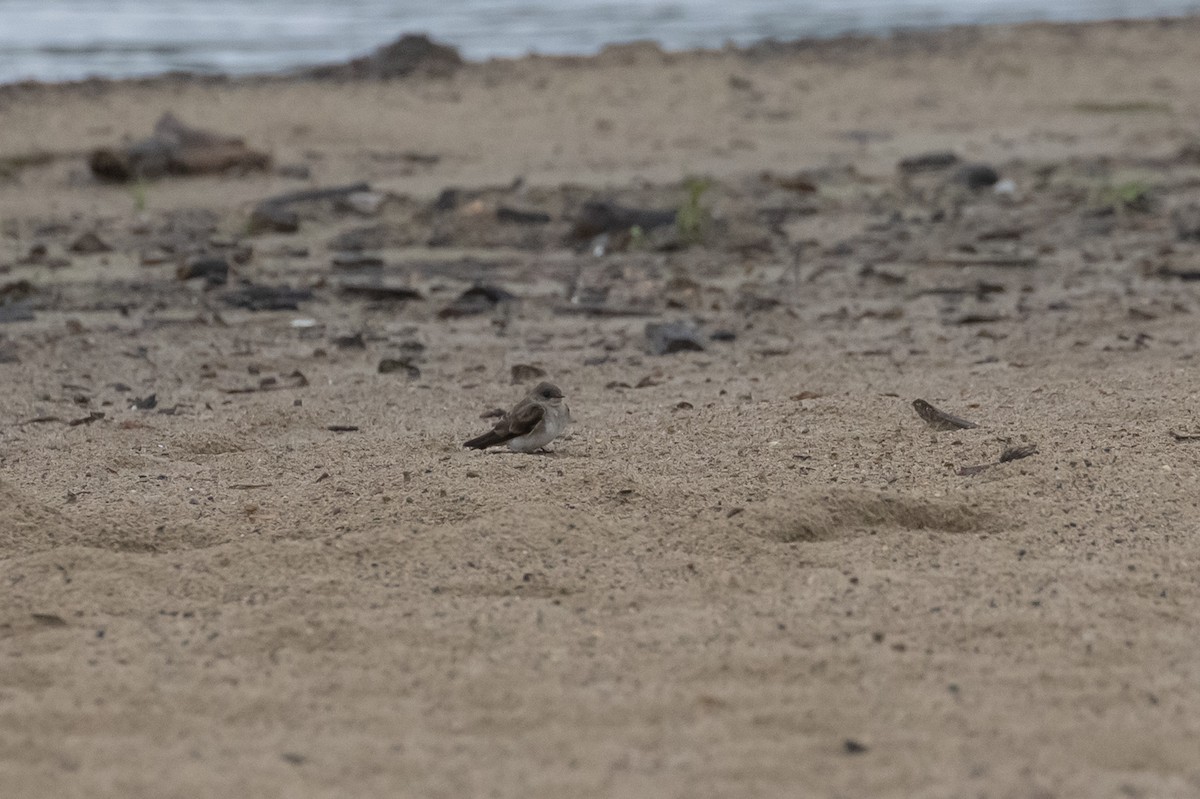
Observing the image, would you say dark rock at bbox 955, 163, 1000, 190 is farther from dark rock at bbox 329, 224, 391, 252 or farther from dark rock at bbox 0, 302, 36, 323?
dark rock at bbox 0, 302, 36, 323

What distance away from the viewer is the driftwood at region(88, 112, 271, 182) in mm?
9328

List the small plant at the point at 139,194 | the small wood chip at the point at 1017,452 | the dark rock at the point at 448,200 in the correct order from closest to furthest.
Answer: the small wood chip at the point at 1017,452 → the dark rock at the point at 448,200 → the small plant at the point at 139,194

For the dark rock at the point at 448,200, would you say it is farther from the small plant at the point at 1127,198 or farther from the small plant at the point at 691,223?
the small plant at the point at 1127,198

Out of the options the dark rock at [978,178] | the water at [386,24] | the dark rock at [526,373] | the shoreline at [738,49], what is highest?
the water at [386,24]

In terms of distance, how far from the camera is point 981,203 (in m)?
8.28

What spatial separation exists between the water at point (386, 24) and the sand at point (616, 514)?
28.4ft

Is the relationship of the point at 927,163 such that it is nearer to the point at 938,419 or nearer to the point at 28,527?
the point at 938,419

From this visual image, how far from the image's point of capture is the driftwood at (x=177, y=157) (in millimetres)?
9328

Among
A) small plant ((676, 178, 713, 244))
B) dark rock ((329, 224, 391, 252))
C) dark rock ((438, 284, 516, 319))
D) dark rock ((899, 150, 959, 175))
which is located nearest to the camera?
dark rock ((438, 284, 516, 319))

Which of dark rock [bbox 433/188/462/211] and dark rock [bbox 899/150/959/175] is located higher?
dark rock [bbox 433/188/462/211]

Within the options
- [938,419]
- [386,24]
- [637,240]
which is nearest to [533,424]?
[938,419]

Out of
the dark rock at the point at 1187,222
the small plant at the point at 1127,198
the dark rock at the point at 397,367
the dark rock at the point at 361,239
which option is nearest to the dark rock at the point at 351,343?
the dark rock at the point at 397,367

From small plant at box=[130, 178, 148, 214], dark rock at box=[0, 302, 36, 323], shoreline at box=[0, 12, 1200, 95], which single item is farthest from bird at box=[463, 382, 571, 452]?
shoreline at box=[0, 12, 1200, 95]

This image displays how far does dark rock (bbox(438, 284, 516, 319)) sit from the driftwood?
391 centimetres
